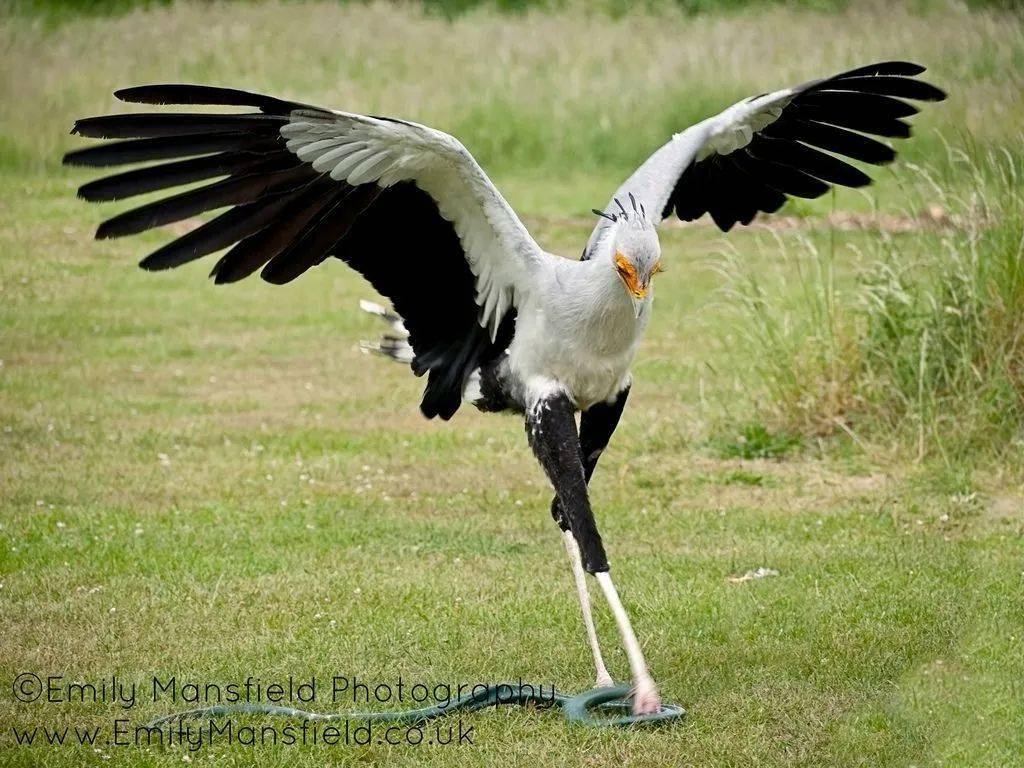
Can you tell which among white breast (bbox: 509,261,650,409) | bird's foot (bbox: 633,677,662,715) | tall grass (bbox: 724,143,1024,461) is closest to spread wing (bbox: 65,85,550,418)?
white breast (bbox: 509,261,650,409)

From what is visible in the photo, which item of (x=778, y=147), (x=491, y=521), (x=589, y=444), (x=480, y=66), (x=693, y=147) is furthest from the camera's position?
(x=480, y=66)

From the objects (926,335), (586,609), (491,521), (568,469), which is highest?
(926,335)

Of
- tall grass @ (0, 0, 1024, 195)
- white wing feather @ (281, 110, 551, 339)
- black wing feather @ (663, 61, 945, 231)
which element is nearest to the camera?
white wing feather @ (281, 110, 551, 339)

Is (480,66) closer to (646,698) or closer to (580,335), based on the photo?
(580,335)

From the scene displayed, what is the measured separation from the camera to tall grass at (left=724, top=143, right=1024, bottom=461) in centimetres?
748

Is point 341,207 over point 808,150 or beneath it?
beneath

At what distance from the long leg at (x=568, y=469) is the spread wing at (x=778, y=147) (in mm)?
661

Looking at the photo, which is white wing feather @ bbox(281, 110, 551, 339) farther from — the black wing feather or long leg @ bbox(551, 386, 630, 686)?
the black wing feather

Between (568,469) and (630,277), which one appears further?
(568,469)

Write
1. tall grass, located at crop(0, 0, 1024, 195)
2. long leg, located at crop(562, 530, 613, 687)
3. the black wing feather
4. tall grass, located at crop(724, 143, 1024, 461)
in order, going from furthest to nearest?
tall grass, located at crop(0, 0, 1024, 195)
tall grass, located at crop(724, 143, 1024, 461)
the black wing feather
long leg, located at crop(562, 530, 613, 687)

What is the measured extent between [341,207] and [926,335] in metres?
3.91

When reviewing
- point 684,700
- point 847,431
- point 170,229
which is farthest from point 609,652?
point 170,229

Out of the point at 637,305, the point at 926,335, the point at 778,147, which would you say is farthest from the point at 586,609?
the point at 926,335

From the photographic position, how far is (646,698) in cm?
471
